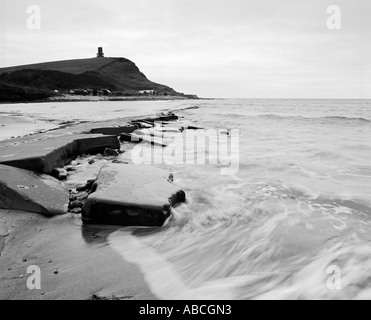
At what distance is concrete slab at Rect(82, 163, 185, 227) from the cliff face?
34924 millimetres

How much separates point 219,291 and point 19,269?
1190 millimetres

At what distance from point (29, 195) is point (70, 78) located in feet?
225

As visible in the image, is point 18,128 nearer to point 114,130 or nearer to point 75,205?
point 114,130

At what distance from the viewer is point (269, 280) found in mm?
1861

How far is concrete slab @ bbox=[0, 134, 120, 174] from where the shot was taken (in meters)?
3.32

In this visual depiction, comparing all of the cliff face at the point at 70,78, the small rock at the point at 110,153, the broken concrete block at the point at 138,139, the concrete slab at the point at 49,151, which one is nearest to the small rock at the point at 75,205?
the concrete slab at the point at 49,151

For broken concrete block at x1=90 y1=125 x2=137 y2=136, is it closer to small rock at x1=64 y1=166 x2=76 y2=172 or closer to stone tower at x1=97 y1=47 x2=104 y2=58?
small rock at x1=64 y1=166 x2=76 y2=172

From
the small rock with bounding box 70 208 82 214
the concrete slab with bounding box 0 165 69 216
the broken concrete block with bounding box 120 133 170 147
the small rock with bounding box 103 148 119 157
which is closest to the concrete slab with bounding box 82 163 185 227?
the small rock with bounding box 70 208 82 214

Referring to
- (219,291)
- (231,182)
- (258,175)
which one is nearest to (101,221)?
(219,291)

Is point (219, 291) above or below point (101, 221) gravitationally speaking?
below

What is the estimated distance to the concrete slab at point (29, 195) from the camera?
255cm

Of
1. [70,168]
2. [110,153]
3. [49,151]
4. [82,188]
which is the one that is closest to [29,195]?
[82,188]
